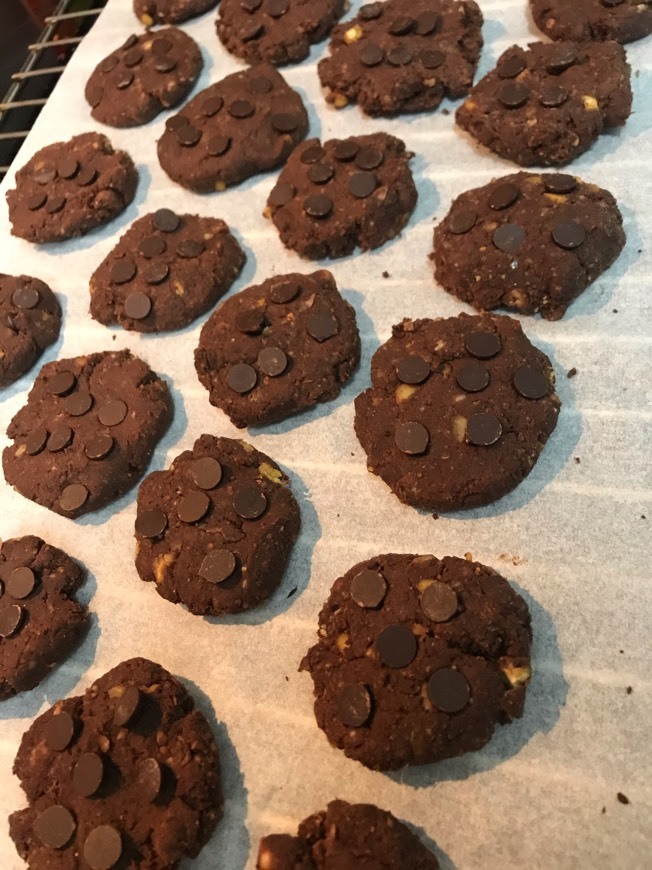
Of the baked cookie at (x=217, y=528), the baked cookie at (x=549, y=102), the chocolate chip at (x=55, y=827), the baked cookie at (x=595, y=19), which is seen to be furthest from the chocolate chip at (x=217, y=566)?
the baked cookie at (x=595, y=19)

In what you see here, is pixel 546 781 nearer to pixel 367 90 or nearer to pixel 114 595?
pixel 114 595

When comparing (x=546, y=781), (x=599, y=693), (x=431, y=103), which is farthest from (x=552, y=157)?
(x=546, y=781)

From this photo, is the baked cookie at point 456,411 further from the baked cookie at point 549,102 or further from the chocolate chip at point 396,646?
the baked cookie at point 549,102

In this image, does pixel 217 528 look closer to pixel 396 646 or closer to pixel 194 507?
pixel 194 507

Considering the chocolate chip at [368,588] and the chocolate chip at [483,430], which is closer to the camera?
the chocolate chip at [368,588]

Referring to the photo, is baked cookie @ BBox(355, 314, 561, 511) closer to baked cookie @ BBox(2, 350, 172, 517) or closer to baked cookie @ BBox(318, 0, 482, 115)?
baked cookie @ BBox(2, 350, 172, 517)
